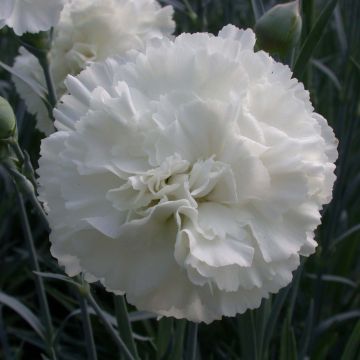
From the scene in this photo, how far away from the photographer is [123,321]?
83 centimetres

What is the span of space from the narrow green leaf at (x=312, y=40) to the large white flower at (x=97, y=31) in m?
0.22

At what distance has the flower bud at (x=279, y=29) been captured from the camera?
73cm

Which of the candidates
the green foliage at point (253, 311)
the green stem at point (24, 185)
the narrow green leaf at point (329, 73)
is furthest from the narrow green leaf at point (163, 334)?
the narrow green leaf at point (329, 73)

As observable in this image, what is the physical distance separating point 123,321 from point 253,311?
162 mm

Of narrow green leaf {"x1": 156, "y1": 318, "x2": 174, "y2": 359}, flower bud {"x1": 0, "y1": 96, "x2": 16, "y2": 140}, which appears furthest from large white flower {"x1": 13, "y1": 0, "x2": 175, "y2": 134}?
narrow green leaf {"x1": 156, "y1": 318, "x2": 174, "y2": 359}

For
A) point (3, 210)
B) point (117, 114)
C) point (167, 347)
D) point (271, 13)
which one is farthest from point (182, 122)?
point (3, 210)

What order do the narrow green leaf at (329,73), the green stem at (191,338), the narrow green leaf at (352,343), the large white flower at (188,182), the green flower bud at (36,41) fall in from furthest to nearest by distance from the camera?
the narrow green leaf at (329,73), the narrow green leaf at (352,343), the green flower bud at (36,41), the green stem at (191,338), the large white flower at (188,182)

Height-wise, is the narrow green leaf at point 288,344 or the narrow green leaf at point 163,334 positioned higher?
the narrow green leaf at point 163,334

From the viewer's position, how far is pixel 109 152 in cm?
60

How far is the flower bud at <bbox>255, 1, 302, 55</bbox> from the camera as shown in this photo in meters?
0.73

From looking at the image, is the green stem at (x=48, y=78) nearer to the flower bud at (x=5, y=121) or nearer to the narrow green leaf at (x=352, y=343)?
the flower bud at (x=5, y=121)

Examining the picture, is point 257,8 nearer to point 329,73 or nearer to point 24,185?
point 24,185

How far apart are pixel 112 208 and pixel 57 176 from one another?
0.20 feet

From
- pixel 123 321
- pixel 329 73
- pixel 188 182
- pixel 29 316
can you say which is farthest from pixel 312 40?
pixel 329 73
